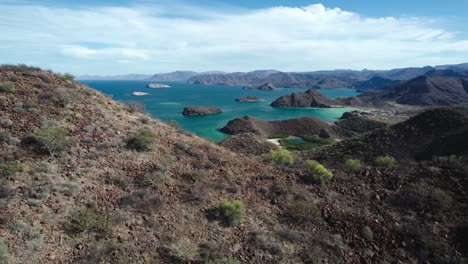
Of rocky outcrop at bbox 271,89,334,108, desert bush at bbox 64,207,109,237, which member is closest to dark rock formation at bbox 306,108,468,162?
desert bush at bbox 64,207,109,237

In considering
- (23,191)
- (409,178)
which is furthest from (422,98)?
(23,191)

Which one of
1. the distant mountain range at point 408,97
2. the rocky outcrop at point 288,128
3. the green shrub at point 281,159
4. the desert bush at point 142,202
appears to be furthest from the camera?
the distant mountain range at point 408,97

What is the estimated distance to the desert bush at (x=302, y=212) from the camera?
11.5 m

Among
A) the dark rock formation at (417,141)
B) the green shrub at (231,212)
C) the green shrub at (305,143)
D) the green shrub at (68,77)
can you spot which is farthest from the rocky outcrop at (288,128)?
the green shrub at (231,212)

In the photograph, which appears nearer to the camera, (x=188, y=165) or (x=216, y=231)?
(x=216, y=231)

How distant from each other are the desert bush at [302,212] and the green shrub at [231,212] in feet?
6.54

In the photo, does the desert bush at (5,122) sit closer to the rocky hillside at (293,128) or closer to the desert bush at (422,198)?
the desert bush at (422,198)

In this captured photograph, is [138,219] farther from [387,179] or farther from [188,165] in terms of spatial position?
[387,179]

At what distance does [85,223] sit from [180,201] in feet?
11.3

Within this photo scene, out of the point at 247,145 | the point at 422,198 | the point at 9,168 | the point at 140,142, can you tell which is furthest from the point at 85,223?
the point at 247,145

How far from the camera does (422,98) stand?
17000 cm

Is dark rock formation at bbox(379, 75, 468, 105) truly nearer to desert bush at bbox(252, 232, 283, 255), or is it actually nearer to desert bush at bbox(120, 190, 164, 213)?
desert bush at bbox(252, 232, 283, 255)

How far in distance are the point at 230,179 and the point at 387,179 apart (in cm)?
763

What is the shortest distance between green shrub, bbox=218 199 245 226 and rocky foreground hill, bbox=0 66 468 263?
46 mm
